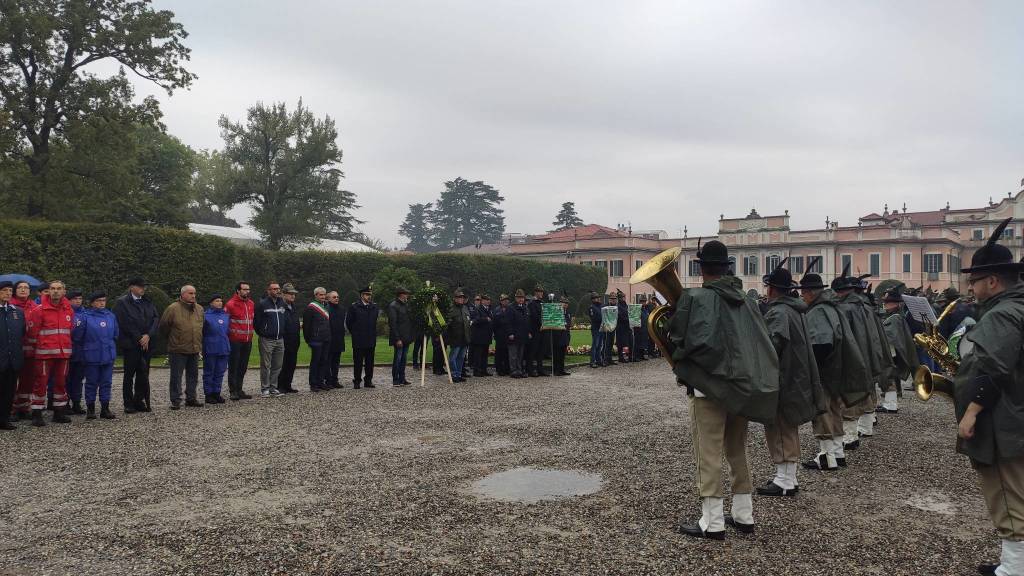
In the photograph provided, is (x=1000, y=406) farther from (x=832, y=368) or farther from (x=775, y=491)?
(x=832, y=368)

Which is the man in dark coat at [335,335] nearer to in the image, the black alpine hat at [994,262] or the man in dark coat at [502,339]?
the man in dark coat at [502,339]

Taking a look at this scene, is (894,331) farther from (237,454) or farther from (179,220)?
(179,220)

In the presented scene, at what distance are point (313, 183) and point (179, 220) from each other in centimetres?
1380

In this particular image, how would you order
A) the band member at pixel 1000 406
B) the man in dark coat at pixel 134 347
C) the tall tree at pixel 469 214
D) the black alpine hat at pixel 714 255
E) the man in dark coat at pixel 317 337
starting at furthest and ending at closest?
the tall tree at pixel 469 214, the man in dark coat at pixel 317 337, the man in dark coat at pixel 134 347, the black alpine hat at pixel 714 255, the band member at pixel 1000 406

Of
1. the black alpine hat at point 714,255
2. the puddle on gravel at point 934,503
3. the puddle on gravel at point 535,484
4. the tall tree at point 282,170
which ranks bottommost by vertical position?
the puddle on gravel at point 535,484

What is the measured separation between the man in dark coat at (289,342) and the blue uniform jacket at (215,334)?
4.28ft

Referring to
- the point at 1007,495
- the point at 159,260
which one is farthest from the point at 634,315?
the point at 1007,495

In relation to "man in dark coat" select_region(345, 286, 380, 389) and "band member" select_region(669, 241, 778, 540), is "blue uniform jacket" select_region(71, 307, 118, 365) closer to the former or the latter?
"man in dark coat" select_region(345, 286, 380, 389)

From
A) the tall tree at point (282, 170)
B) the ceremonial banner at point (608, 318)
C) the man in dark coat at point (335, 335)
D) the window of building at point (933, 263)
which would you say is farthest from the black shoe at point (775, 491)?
the window of building at point (933, 263)

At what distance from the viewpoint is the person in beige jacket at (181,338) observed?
38.1ft

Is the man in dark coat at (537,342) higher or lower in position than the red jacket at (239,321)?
lower

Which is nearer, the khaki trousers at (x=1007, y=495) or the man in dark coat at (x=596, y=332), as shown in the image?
the khaki trousers at (x=1007, y=495)

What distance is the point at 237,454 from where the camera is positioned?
318 inches

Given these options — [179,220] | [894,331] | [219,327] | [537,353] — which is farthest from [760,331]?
[179,220]
